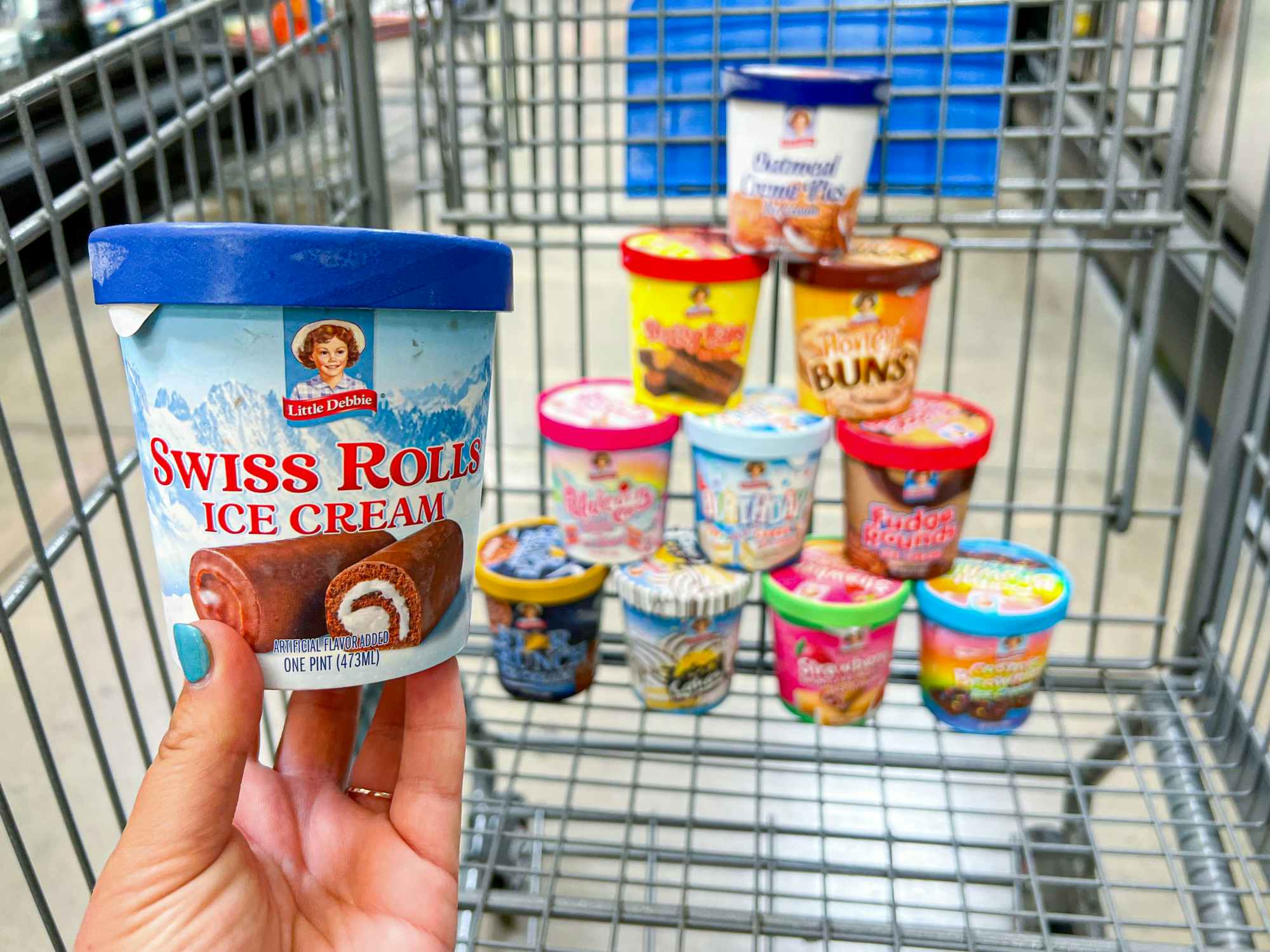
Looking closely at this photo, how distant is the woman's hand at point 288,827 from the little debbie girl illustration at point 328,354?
148mm

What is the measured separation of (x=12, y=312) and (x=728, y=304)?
9.62ft

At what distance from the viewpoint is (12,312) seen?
3.32m

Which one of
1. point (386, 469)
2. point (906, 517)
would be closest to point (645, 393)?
point (906, 517)

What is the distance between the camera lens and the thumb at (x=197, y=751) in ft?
2.02

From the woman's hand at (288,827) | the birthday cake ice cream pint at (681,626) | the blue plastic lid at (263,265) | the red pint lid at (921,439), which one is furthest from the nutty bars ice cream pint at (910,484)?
the blue plastic lid at (263,265)

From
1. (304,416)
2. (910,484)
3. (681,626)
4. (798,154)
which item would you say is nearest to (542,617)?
(681,626)

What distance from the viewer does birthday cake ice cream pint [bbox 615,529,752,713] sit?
122cm

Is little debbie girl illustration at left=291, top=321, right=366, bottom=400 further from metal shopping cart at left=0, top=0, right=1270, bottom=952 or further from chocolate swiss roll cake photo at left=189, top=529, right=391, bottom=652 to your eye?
metal shopping cart at left=0, top=0, right=1270, bottom=952

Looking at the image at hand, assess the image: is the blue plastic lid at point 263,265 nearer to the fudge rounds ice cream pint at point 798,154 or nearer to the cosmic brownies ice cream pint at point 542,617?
the fudge rounds ice cream pint at point 798,154

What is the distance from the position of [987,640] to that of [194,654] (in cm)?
86

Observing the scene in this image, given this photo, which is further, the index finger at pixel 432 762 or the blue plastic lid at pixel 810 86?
the blue plastic lid at pixel 810 86

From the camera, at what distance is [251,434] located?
0.62 metres

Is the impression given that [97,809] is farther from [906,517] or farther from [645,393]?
[906,517]

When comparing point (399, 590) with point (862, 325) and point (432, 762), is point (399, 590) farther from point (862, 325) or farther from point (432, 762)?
point (862, 325)
